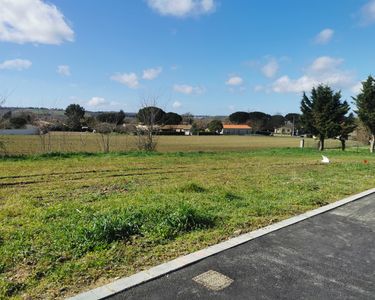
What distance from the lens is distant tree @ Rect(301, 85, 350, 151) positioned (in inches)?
1052

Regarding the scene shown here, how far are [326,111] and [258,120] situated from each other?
96.0 metres

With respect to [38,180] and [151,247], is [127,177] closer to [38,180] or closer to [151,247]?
[38,180]

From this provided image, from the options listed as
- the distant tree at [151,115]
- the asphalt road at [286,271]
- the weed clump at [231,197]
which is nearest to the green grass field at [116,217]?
the weed clump at [231,197]

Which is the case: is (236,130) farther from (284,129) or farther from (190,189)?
(190,189)

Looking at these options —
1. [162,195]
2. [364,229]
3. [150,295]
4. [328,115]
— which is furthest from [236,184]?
[328,115]

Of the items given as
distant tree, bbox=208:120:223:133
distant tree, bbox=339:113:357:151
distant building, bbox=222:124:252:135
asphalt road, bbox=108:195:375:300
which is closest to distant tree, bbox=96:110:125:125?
distant tree, bbox=339:113:357:151

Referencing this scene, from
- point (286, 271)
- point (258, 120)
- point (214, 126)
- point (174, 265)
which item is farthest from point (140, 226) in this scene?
point (258, 120)

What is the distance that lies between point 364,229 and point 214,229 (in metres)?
2.42

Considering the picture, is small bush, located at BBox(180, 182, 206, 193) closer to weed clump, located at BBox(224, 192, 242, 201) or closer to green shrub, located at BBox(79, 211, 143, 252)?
weed clump, located at BBox(224, 192, 242, 201)

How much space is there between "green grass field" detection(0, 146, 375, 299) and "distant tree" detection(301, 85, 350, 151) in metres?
17.7

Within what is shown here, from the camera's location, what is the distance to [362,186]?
905 cm

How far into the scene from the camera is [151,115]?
21.0 m

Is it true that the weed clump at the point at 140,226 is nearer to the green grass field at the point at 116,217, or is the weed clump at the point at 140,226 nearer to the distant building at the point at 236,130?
the green grass field at the point at 116,217

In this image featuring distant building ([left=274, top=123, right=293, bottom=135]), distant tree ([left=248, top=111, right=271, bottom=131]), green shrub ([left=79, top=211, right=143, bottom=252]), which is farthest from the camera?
distant tree ([left=248, top=111, right=271, bottom=131])
